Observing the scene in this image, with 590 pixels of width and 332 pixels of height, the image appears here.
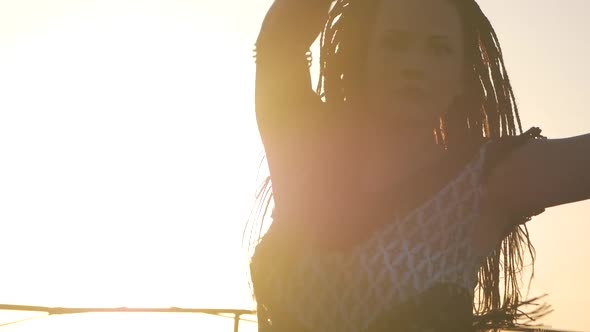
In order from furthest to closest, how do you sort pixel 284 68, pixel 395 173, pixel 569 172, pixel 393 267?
1. pixel 284 68
2. pixel 395 173
3. pixel 393 267
4. pixel 569 172

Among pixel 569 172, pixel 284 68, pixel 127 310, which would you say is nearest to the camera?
pixel 569 172

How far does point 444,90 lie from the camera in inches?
89.8

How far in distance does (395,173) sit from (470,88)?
602mm

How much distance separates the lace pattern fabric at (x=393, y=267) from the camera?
189 cm

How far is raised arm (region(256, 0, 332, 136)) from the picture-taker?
7.36 ft

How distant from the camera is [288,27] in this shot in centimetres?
231

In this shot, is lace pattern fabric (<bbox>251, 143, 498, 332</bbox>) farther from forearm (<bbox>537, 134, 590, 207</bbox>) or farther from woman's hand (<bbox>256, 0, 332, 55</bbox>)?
woman's hand (<bbox>256, 0, 332, 55</bbox>)

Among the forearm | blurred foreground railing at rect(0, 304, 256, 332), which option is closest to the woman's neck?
the forearm

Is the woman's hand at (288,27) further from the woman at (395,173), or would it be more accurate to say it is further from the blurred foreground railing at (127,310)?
the blurred foreground railing at (127,310)

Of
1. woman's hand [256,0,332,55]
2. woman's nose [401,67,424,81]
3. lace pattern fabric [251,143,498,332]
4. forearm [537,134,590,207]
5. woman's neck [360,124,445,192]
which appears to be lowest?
lace pattern fabric [251,143,498,332]

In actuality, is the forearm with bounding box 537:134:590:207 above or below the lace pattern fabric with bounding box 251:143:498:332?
above

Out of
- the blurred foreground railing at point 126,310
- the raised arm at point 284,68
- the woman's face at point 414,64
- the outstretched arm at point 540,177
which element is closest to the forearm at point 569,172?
the outstretched arm at point 540,177

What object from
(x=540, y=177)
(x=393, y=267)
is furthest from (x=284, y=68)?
(x=540, y=177)

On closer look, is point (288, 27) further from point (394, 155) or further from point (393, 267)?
point (393, 267)
